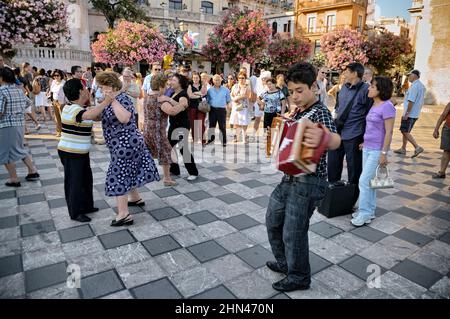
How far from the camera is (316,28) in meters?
39.9

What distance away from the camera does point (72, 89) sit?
362 cm

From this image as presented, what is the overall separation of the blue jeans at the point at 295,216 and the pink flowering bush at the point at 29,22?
39.1 ft

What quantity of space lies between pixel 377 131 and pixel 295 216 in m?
2.08

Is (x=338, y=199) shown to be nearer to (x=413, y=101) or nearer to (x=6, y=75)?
(x=413, y=101)

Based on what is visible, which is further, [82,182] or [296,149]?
[82,182]

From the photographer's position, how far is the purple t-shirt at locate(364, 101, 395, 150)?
376cm

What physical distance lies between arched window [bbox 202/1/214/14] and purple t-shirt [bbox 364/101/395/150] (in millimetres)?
38276

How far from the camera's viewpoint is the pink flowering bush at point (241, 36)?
1921 centimetres

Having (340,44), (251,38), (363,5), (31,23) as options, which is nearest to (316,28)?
→ (363,5)

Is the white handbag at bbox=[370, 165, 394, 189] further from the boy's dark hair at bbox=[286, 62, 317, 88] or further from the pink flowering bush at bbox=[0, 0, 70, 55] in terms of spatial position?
the pink flowering bush at bbox=[0, 0, 70, 55]

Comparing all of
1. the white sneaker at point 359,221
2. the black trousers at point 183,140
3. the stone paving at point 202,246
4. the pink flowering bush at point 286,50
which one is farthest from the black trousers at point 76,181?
the pink flowering bush at point 286,50

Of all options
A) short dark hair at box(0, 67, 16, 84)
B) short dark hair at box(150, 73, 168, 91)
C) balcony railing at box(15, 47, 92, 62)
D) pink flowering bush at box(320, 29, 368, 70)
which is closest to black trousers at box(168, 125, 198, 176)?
short dark hair at box(150, 73, 168, 91)
